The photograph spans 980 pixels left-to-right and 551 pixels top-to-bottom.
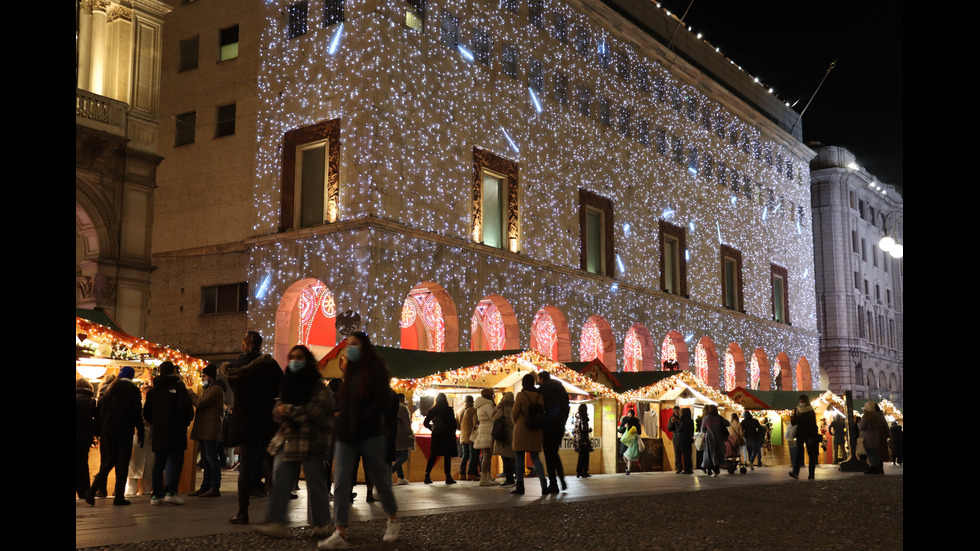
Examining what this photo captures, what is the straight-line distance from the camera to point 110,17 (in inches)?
974

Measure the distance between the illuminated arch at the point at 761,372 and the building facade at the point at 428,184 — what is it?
7884mm

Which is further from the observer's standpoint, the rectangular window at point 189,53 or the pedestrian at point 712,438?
the rectangular window at point 189,53

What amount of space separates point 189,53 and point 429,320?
11379 mm

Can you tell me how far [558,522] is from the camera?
419 inches

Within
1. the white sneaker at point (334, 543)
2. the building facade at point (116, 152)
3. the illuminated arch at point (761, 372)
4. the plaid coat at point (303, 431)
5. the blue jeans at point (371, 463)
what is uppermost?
the building facade at point (116, 152)

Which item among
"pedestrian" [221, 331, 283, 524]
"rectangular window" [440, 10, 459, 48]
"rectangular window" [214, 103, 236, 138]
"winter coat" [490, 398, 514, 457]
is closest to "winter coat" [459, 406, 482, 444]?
"winter coat" [490, 398, 514, 457]

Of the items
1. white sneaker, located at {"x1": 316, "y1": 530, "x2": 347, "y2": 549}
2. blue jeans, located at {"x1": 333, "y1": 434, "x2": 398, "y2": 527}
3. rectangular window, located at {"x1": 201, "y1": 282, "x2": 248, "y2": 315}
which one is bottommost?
white sneaker, located at {"x1": 316, "y1": 530, "x2": 347, "y2": 549}

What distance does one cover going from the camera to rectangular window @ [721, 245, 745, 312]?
4575cm

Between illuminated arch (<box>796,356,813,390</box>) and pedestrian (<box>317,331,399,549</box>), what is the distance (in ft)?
155

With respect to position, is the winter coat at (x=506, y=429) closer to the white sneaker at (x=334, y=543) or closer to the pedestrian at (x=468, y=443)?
the pedestrian at (x=468, y=443)

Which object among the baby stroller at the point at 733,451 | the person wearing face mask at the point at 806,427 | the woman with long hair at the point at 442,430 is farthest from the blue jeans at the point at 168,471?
the baby stroller at the point at 733,451

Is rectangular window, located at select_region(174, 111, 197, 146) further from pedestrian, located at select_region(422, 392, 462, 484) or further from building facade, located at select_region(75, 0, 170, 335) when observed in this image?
pedestrian, located at select_region(422, 392, 462, 484)

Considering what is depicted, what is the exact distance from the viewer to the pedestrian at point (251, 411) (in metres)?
9.48
